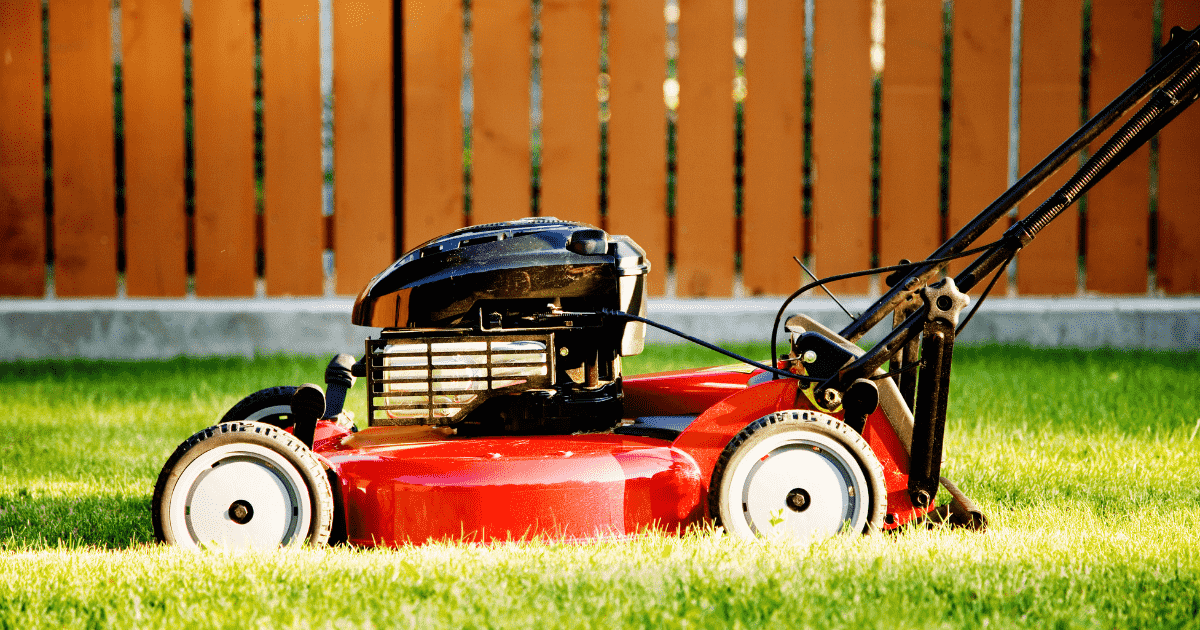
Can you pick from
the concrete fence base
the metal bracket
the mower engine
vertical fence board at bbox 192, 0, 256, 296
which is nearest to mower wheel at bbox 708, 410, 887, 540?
the metal bracket

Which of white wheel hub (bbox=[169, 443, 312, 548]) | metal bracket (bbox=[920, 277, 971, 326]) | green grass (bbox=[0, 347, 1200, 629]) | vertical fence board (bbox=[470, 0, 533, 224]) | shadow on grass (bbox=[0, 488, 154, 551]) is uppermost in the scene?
vertical fence board (bbox=[470, 0, 533, 224])

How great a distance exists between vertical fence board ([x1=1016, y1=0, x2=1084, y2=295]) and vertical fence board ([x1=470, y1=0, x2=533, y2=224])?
2672mm

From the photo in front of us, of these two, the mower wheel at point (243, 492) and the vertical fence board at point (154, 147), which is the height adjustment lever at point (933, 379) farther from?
the vertical fence board at point (154, 147)

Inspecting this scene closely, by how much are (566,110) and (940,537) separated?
4.03m

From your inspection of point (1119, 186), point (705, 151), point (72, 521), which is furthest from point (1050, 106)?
point (72, 521)

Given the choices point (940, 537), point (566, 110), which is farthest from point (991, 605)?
point (566, 110)

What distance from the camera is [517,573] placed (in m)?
2.25

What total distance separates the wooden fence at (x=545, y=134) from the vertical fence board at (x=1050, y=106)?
0.04ft

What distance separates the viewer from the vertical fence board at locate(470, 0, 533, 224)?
6.21m

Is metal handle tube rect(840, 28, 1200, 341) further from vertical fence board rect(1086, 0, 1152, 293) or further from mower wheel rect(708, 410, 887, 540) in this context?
vertical fence board rect(1086, 0, 1152, 293)

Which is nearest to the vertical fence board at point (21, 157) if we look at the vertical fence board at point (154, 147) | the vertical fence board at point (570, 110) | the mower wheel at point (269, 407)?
the vertical fence board at point (154, 147)

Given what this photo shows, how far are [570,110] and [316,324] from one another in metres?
1.74

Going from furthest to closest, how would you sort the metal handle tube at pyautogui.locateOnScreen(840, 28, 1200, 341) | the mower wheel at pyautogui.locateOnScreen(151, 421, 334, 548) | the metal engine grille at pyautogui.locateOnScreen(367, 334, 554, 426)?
the metal engine grille at pyautogui.locateOnScreen(367, 334, 554, 426) < the metal handle tube at pyautogui.locateOnScreen(840, 28, 1200, 341) < the mower wheel at pyautogui.locateOnScreen(151, 421, 334, 548)

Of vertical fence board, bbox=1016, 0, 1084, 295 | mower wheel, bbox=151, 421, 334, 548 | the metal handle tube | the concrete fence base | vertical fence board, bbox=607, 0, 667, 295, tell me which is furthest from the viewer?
vertical fence board, bbox=1016, 0, 1084, 295
